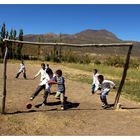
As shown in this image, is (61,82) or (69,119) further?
(61,82)

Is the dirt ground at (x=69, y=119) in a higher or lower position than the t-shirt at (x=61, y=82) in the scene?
lower

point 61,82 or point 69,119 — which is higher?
point 61,82

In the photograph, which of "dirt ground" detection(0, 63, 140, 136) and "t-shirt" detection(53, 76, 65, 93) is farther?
"t-shirt" detection(53, 76, 65, 93)

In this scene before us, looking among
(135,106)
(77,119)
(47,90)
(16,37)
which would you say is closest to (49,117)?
(77,119)

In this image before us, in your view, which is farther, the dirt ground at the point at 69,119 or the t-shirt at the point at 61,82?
the t-shirt at the point at 61,82

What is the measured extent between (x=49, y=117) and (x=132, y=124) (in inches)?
108

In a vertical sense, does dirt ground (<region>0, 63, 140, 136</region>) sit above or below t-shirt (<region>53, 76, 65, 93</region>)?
below

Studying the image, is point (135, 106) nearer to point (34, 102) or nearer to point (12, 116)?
point (34, 102)
